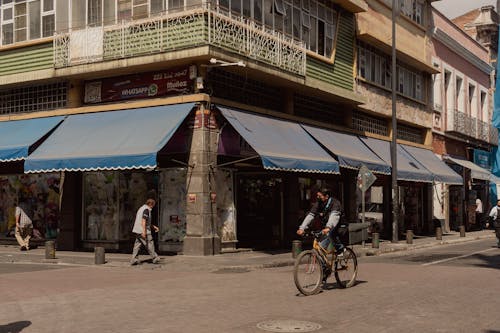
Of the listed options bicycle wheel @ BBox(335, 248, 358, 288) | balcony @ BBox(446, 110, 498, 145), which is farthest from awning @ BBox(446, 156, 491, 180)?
bicycle wheel @ BBox(335, 248, 358, 288)

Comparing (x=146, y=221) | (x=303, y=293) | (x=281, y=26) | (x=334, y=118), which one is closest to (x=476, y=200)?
(x=334, y=118)

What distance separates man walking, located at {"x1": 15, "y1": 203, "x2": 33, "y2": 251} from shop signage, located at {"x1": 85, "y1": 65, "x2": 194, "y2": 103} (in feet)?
13.8

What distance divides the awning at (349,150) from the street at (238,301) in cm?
780

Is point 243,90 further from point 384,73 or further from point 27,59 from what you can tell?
point 384,73

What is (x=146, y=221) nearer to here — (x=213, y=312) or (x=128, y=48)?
(x=128, y=48)

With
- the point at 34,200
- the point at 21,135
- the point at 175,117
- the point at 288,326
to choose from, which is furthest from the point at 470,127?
the point at 288,326

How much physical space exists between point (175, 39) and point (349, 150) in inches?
349

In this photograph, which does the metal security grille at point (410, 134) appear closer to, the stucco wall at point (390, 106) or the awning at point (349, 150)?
the stucco wall at point (390, 106)

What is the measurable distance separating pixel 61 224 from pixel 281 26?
9.89m

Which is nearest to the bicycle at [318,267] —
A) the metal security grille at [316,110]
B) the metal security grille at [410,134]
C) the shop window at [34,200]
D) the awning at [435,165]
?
the metal security grille at [316,110]

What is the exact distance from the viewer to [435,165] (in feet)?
106

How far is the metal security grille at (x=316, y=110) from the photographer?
23.8 meters

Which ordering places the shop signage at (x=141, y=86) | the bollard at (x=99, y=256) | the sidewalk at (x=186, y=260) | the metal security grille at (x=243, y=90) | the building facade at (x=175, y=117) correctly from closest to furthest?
the sidewalk at (x=186, y=260) → the bollard at (x=99, y=256) → the building facade at (x=175, y=117) → the shop signage at (x=141, y=86) → the metal security grille at (x=243, y=90)

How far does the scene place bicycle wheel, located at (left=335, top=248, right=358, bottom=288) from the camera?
11422 millimetres
